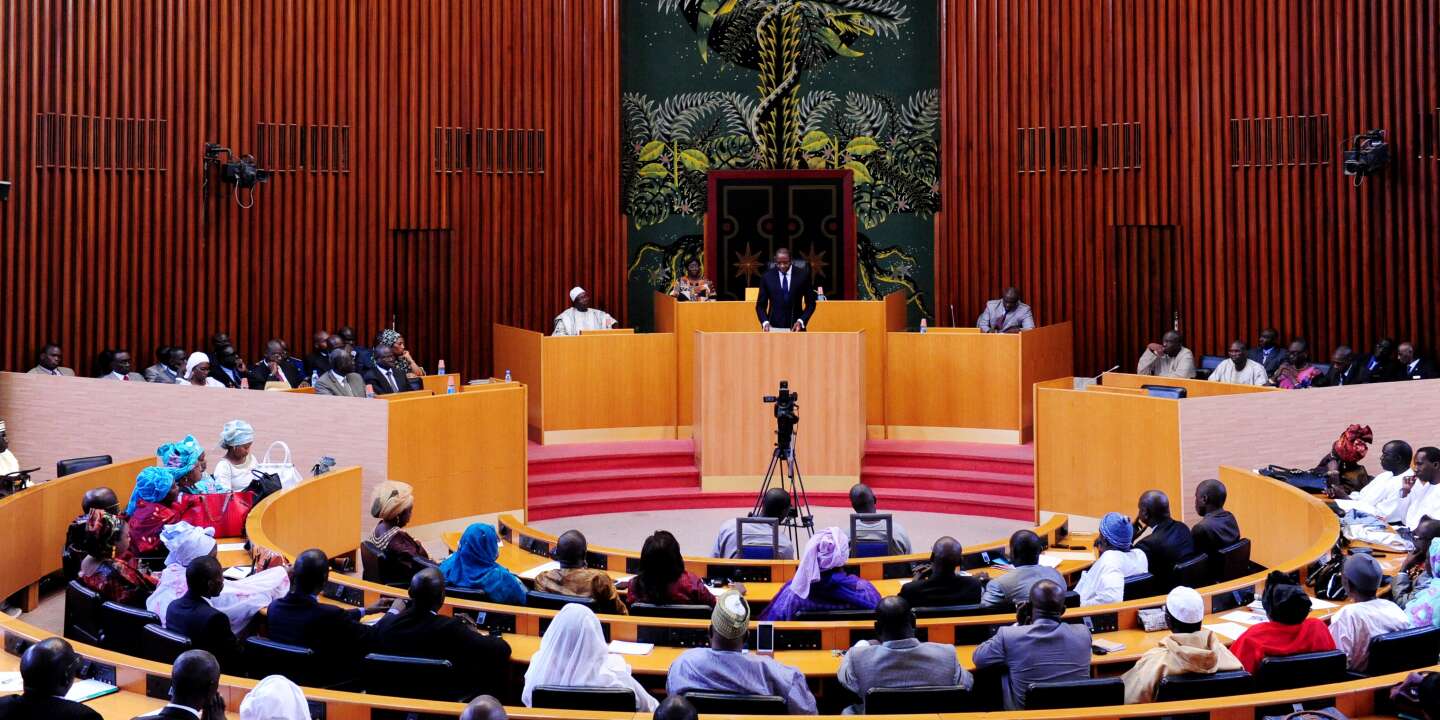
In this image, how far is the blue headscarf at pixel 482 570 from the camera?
6.51m

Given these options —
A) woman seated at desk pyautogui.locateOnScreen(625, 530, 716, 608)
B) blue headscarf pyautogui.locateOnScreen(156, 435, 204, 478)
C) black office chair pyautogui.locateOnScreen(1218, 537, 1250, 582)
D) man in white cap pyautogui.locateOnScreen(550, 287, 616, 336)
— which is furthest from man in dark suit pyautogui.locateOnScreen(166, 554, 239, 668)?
man in white cap pyautogui.locateOnScreen(550, 287, 616, 336)

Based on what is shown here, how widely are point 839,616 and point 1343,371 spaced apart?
8.21 meters

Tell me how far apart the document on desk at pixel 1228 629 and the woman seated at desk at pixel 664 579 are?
2.16 m

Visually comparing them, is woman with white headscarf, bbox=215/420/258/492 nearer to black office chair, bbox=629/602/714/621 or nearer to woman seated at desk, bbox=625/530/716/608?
woman seated at desk, bbox=625/530/716/608

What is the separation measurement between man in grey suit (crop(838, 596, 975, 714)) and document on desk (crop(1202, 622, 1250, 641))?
5.35ft

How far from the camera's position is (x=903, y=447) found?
12.3 meters

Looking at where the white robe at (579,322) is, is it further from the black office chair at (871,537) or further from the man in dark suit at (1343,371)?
the black office chair at (871,537)

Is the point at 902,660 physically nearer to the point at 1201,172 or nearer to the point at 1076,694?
the point at 1076,694

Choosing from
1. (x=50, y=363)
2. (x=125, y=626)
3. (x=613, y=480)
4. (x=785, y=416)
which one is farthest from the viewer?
(x=50, y=363)

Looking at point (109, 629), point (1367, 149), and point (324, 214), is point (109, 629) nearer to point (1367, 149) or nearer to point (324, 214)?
point (324, 214)

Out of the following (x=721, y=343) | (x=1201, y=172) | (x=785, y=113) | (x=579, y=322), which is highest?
(x=785, y=113)

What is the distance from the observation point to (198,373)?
36.4 feet

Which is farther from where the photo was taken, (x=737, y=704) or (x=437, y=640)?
(x=437, y=640)

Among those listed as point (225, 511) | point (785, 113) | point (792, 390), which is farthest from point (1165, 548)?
point (785, 113)
